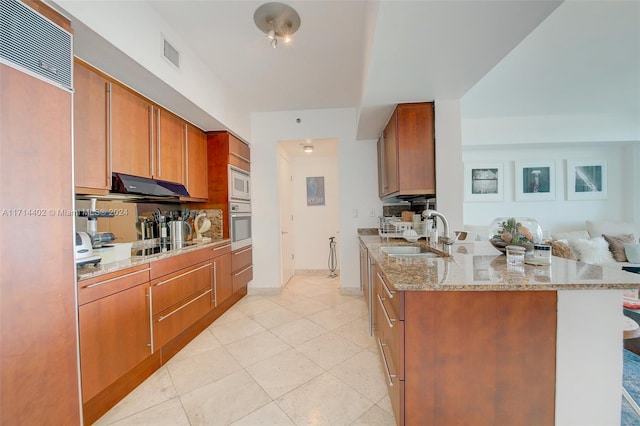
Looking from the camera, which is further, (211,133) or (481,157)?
(481,157)

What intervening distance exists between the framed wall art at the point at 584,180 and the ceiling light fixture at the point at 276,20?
5.08 metres

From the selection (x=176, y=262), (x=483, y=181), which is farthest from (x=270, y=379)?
(x=483, y=181)

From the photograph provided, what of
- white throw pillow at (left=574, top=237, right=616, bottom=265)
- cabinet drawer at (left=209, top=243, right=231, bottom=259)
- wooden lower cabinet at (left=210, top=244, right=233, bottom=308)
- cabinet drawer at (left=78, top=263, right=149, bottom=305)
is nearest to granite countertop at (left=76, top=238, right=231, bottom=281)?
cabinet drawer at (left=78, top=263, right=149, bottom=305)

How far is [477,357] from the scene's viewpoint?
1027 millimetres

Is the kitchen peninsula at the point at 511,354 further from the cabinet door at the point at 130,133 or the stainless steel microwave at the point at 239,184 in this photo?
the stainless steel microwave at the point at 239,184

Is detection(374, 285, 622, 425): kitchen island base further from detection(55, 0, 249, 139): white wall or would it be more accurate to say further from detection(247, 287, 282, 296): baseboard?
detection(247, 287, 282, 296): baseboard

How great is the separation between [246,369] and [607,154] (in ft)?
21.1

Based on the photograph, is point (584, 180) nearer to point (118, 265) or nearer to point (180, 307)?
point (180, 307)

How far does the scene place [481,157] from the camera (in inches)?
164

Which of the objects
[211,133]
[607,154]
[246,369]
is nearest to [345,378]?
[246,369]

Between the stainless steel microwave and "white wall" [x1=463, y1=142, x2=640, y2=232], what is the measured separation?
370cm

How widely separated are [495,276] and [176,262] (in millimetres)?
2218

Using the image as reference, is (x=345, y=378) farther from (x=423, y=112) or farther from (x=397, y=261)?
(x=423, y=112)

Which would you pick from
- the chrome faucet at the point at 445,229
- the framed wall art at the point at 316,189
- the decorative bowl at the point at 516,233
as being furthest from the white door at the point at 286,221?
the decorative bowl at the point at 516,233
